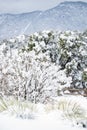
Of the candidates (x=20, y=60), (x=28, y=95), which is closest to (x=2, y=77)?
(x=20, y=60)

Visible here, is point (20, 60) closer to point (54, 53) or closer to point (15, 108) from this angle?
point (15, 108)

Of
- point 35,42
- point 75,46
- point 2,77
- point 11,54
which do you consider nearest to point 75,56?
point 75,46

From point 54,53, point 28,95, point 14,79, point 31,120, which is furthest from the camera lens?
point 54,53

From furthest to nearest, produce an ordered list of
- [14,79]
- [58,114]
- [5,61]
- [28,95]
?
1. [5,61]
2. [14,79]
3. [28,95]
4. [58,114]

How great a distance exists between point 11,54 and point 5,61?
1205 millimetres

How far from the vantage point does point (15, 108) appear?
7516mm

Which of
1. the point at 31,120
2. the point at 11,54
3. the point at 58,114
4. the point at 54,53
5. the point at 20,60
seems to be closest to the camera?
the point at 31,120

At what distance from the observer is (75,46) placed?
1556 inches

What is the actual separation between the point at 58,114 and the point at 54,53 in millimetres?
31978

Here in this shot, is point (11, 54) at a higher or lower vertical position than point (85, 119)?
higher

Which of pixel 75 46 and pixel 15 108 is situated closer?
pixel 15 108

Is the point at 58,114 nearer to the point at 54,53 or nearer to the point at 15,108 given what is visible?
the point at 15,108

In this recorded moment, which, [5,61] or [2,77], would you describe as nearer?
[2,77]

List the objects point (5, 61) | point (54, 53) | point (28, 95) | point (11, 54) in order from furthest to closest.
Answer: point (54, 53), point (11, 54), point (5, 61), point (28, 95)
